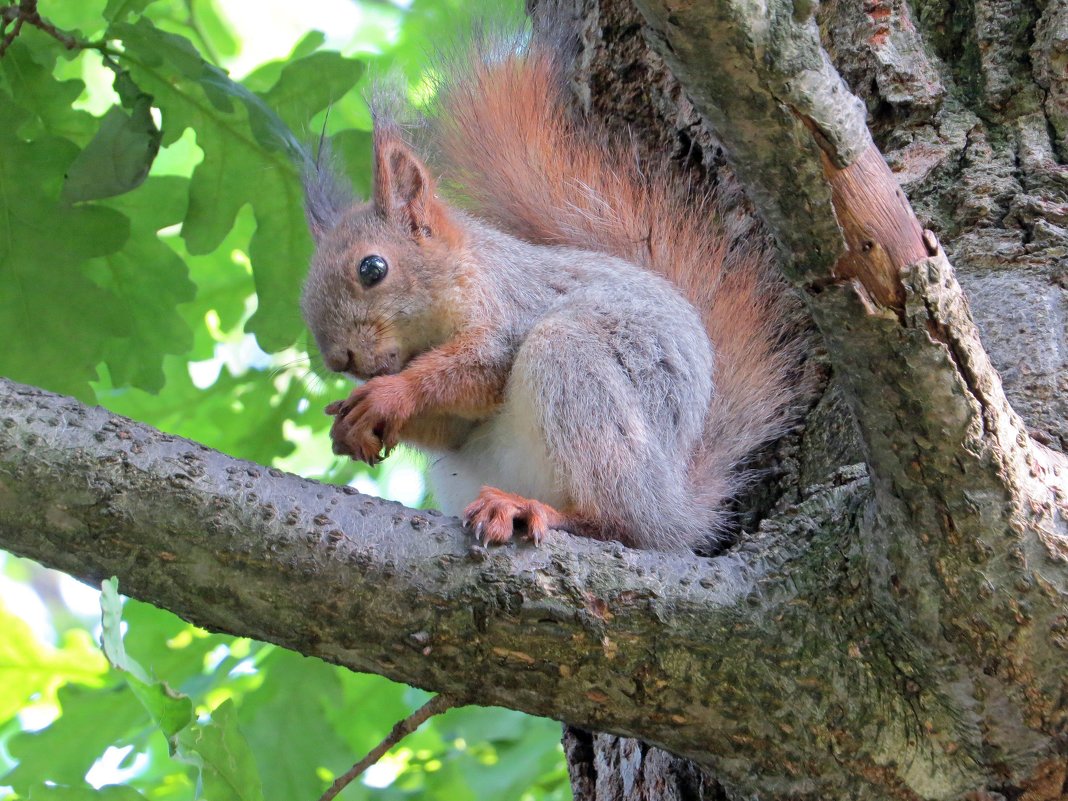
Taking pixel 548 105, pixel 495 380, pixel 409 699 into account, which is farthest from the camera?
pixel 409 699

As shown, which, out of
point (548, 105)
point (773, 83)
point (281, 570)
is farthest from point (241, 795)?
point (548, 105)

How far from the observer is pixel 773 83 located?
1077 mm

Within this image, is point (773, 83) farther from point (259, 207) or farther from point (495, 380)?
Answer: point (259, 207)

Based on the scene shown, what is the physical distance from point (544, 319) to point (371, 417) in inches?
13.2

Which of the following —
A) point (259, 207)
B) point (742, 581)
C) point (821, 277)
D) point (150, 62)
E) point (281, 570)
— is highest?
point (150, 62)

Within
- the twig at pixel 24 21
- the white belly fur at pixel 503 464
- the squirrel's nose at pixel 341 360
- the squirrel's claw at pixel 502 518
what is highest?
the twig at pixel 24 21

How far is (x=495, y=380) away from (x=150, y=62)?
0.86 metres

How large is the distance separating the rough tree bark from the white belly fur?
1.30 feet

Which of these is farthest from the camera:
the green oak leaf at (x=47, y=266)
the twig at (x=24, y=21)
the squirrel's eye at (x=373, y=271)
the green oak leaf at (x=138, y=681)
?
the squirrel's eye at (x=373, y=271)

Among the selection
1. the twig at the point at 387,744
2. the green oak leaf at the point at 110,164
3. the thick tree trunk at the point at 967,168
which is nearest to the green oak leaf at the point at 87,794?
the twig at the point at 387,744

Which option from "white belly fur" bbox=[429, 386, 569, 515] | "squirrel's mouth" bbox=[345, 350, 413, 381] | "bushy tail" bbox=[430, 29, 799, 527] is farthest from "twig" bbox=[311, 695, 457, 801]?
"squirrel's mouth" bbox=[345, 350, 413, 381]

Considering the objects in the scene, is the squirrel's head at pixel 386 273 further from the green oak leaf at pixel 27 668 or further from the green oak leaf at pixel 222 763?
the green oak leaf at pixel 27 668

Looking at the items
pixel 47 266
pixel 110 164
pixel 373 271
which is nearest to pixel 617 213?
pixel 373 271

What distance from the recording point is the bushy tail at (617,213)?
1.97 m
